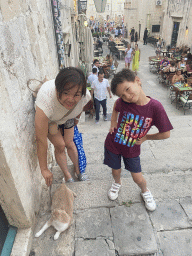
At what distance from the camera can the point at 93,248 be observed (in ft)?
5.63

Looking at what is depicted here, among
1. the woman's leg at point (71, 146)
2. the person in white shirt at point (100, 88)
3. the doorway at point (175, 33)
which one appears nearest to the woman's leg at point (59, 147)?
the woman's leg at point (71, 146)

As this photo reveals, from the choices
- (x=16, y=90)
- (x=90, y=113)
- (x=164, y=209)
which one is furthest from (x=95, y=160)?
(x=90, y=113)

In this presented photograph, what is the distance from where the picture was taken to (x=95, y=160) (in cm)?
346

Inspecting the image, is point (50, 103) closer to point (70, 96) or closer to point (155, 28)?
point (70, 96)

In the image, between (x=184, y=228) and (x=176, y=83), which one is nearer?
(x=184, y=228)

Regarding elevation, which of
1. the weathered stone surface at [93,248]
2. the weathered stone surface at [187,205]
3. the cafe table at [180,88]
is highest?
the weathered stone surface at [187,205]

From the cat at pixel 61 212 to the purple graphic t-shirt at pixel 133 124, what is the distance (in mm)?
682

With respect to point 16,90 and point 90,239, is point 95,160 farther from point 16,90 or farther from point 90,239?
point 16,90

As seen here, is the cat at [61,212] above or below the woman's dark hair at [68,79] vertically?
below

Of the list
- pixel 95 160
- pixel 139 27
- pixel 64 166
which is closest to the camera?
pixel 64 166

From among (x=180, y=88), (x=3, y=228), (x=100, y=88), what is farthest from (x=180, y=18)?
(x=3, y=228)

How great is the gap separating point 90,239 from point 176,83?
7.84 m

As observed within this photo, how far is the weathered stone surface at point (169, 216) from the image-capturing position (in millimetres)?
1869

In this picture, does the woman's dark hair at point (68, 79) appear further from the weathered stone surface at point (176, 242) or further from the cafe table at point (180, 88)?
the cafe table at point (180, 88)
